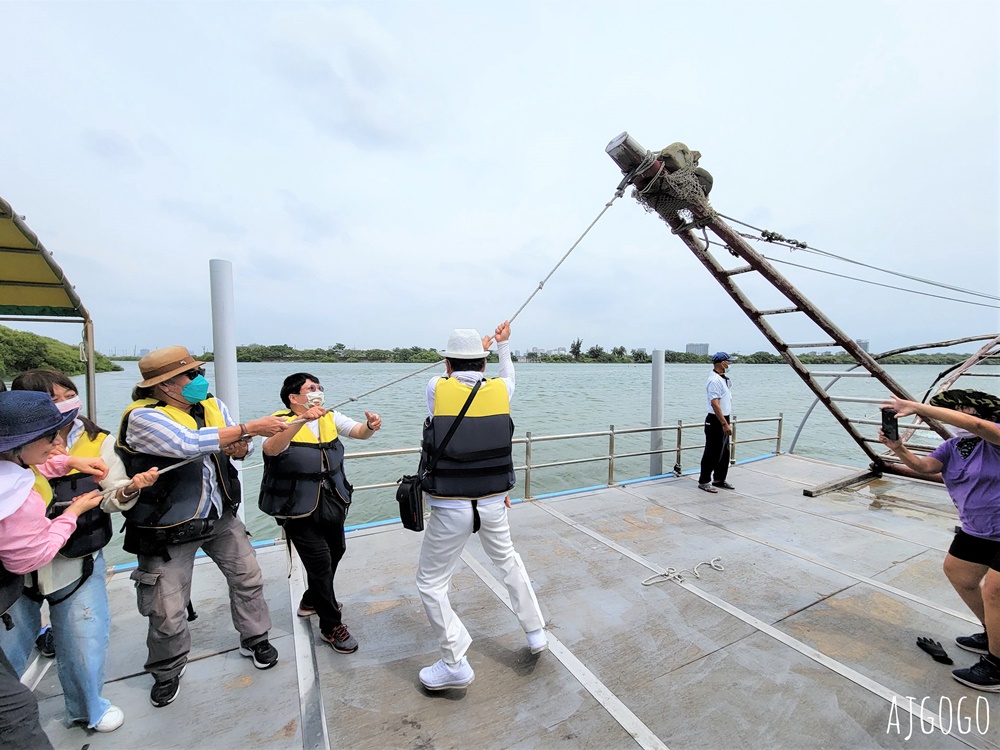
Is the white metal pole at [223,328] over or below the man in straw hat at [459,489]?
over

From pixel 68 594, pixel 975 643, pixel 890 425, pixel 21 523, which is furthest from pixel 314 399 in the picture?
pixel 975 643

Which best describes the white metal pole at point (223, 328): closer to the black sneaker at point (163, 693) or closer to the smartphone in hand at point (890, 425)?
the black sneaker at point (163, 693)

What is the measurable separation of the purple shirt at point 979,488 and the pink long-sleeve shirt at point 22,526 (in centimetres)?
431

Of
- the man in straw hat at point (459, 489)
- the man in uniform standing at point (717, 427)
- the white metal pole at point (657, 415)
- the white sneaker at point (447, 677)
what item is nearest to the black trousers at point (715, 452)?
the man in uniform standing at point (717, 427)

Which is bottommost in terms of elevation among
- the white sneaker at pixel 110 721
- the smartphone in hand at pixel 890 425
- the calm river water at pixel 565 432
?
the calm river water at pixel 565 432

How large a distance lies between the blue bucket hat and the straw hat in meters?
0.48

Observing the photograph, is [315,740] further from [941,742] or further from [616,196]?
[616,196]

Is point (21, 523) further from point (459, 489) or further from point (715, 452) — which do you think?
point (715, 452)

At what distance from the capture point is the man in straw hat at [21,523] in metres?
1.52

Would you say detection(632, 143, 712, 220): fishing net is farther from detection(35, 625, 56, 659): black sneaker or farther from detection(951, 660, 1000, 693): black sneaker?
detection(35, 625, 56, 659): black sneaker

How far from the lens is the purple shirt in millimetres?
2402

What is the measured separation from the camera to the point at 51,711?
2209 mm

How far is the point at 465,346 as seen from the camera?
2.49 meters

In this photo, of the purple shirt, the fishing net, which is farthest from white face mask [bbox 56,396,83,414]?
the purple shirt
